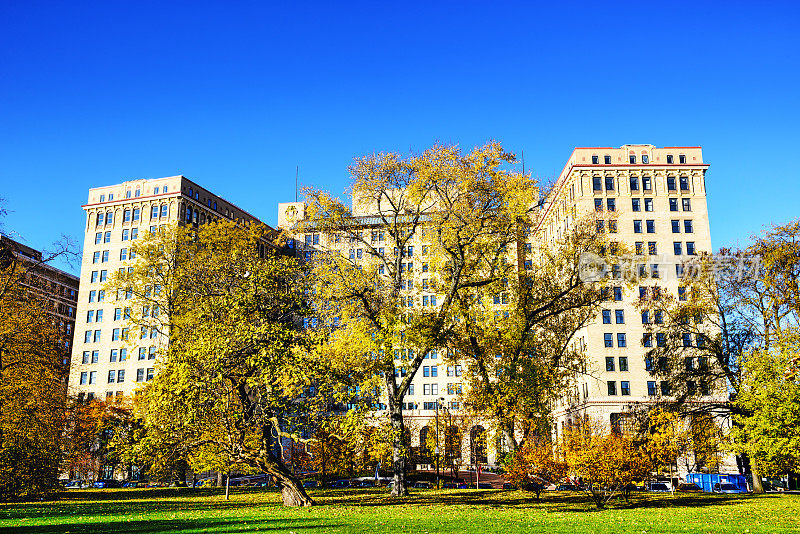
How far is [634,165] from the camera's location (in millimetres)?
86938

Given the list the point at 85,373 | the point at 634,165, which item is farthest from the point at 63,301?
the point at 634,165

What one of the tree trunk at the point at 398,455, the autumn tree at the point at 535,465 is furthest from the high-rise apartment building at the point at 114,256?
the autumn tree at the point at 535,465

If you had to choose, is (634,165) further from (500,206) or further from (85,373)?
(85,373)

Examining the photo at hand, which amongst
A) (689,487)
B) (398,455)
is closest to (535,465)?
(398,455)

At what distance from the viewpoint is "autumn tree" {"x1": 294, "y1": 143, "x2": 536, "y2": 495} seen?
37.6 m

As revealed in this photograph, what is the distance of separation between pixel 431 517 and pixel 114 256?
87608 mm

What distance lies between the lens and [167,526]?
22125 mm

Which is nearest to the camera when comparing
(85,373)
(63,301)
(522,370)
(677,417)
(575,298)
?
(522,370)

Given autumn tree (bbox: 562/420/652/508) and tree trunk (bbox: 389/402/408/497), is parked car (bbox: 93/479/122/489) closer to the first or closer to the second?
tree trunk (bbox: 389/402/408/497)

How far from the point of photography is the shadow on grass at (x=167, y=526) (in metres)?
20.4

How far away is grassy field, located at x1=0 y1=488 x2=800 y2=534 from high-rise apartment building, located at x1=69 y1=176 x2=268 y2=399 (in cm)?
6826

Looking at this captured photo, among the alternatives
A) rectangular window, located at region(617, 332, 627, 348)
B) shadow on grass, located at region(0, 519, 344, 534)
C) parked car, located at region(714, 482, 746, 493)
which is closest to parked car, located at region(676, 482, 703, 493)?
parked car, located at region(714, 482, 746, 493)

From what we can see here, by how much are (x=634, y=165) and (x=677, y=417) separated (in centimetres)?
4606

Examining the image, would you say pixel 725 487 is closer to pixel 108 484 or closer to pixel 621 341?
pixel 621 341
